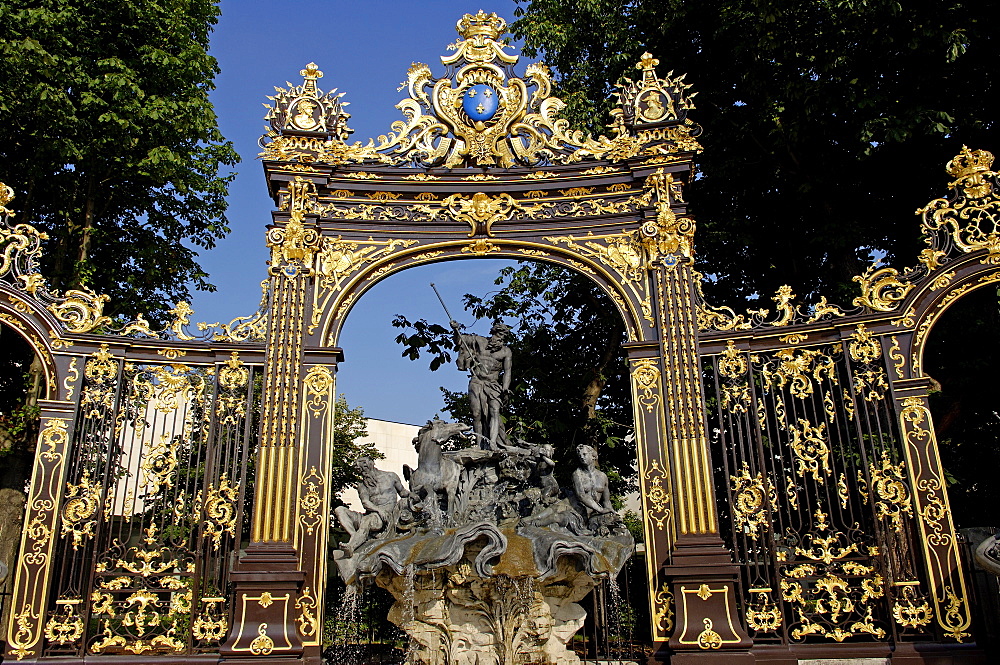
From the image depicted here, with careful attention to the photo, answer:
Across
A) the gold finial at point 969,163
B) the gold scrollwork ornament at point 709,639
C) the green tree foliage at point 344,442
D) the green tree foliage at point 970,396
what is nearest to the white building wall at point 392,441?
the green tree foliage at point 344,442

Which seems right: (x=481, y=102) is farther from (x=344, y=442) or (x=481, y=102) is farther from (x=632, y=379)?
(x=344, y=442)

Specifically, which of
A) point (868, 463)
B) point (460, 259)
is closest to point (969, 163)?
point (868, 463)

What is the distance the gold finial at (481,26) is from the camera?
1045 centimetres

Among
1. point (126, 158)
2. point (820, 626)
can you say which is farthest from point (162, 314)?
point (820, 626)

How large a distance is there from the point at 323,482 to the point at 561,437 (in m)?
5.77

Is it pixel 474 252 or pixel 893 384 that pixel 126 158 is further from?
pixel 893 384

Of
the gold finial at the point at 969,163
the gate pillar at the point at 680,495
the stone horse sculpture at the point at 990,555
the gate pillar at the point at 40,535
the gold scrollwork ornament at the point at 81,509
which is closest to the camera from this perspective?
the stone horse sculpture at the point at 990,555

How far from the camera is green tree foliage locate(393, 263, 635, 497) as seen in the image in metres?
13.3

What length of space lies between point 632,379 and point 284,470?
3.73 meters

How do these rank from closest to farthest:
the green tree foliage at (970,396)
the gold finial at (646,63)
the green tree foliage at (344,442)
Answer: the gold finial at (646,63) → the green tree foliage at (970,396) → the green tree foliage at (344,442)

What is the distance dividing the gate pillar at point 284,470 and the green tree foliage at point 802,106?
A: 20.4 ft

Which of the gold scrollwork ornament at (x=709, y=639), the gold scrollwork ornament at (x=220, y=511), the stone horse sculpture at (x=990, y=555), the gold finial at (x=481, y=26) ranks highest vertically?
the gold finial at (x=481, y=26)

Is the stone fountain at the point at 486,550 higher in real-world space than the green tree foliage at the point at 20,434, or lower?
lower

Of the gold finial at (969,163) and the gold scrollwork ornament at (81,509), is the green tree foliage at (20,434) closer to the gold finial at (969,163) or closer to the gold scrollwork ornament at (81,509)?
the gold scrollwork ornament at (81,509)
